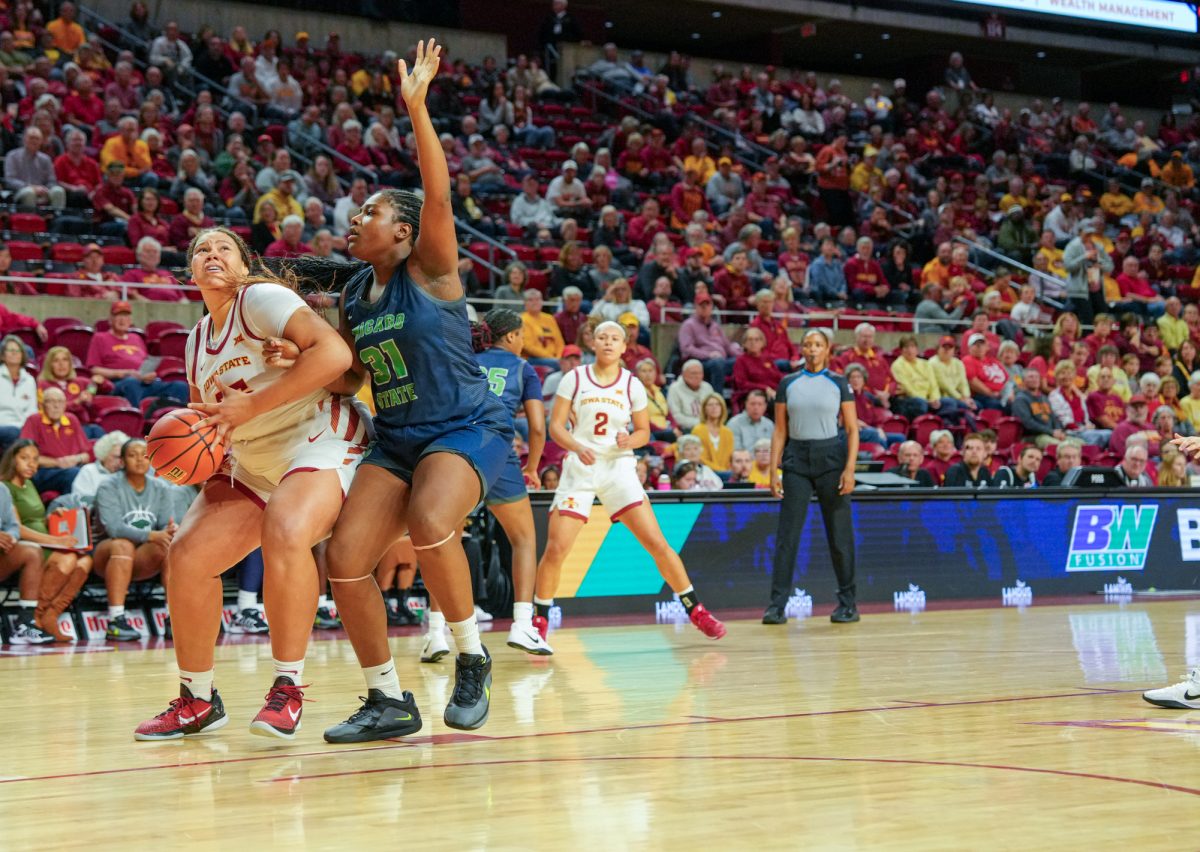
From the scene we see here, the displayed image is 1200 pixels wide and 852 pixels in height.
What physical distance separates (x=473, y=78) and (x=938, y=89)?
1030cm

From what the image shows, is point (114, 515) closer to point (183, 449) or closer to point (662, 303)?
point (183, 449)

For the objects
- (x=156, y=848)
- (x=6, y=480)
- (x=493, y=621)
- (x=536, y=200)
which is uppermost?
(x=536, y=200)

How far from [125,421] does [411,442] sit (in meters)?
6.65

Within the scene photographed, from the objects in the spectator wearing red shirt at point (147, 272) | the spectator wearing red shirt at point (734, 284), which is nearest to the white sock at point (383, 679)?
the spectator wearing red shirt at point (147, 272)

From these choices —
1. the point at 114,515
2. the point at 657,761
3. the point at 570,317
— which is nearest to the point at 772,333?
the point at 570,317

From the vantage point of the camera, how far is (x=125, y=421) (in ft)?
36.1

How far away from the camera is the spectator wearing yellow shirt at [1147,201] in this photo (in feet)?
82.6

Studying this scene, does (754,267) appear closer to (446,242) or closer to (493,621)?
(493,621)

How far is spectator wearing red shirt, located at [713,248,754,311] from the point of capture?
56.3 feet

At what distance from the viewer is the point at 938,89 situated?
27812 mm

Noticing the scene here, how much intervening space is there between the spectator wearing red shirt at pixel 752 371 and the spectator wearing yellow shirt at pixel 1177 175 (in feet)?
48.2

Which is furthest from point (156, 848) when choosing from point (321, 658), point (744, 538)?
point (744, 538)

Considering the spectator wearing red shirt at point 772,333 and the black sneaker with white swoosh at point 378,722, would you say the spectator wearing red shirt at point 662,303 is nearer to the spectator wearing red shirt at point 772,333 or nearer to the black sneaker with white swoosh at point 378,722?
the spectator wearing red shirt at point 772,333

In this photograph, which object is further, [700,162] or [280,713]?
[700,162]
